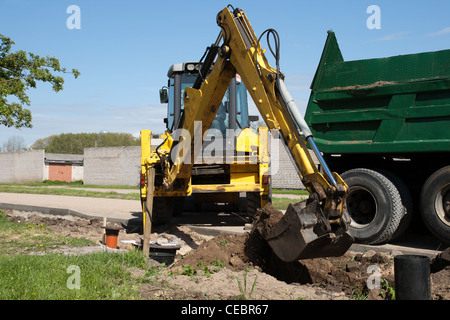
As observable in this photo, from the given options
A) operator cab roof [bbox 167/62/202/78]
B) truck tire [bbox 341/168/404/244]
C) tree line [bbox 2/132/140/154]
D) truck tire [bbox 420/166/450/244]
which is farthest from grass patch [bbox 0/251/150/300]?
tree line [bbox 2/132/140/154]

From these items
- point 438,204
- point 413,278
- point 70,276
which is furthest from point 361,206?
point 70,276

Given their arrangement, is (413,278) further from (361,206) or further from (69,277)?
(361,206)

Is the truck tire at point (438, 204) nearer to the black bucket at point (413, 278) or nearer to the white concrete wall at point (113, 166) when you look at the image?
the black bucket at point (413, 278)

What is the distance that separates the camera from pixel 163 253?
7.02m

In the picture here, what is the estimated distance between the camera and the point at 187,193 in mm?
8906

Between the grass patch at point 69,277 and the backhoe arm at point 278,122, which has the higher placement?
the backhoe arm at point 278,122

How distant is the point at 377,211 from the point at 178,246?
3136mm

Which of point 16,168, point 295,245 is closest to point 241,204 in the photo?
point 295,245

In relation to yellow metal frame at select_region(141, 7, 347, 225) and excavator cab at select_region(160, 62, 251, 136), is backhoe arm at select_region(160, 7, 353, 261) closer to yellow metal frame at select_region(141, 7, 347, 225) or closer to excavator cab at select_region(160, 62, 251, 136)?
yellow metal frame at select_region(141, 7, 347, 225)

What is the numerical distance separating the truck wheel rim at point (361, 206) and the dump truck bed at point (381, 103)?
0.69 metres

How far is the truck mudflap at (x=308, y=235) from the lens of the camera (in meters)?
4.92

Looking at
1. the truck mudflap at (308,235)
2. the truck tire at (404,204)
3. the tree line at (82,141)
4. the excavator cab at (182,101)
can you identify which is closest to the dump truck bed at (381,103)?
the truck tire at (404,204)

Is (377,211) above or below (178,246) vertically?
above

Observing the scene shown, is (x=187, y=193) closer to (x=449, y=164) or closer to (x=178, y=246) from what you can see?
(x=178, y=246)
